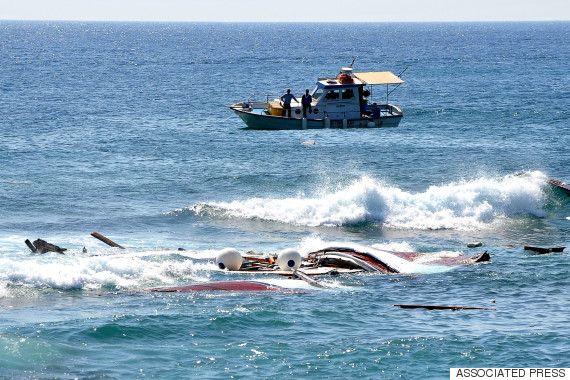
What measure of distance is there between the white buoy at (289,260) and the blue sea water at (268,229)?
51.8 inches

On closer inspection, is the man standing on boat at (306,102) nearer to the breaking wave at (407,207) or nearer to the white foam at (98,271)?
the breaking wave at (407,207)

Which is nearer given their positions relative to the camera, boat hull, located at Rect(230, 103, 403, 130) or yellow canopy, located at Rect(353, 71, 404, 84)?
yellow canopy, located at Rect(353, 71, 404, 84)

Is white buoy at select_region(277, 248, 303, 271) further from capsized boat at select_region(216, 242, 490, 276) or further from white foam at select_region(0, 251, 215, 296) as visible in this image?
white foam at select_region(0, 251, 215, 296)

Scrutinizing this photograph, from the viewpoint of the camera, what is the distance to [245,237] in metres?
33.2

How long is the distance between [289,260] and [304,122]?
92.3 ft

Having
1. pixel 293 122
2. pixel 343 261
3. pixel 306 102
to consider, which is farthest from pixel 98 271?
pixel 306 102

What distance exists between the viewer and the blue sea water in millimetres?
18234

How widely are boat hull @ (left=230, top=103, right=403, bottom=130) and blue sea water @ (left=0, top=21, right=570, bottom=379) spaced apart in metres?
1.62

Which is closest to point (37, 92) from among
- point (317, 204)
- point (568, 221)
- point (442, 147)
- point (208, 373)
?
point (442, 147)

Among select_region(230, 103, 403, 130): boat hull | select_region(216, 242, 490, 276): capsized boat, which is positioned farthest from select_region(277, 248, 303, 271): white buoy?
select_region(230, 103, 403, 130): boat hull

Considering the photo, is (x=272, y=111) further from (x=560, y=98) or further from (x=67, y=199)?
(x=560, y=98)

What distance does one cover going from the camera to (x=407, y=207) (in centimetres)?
3662

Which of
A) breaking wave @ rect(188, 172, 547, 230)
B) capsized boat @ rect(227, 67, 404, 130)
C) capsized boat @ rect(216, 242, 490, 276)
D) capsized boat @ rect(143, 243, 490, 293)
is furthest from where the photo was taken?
capsized boat @ rect(227, 67, 404, 130)

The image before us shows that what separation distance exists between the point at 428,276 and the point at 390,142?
32020 mm
